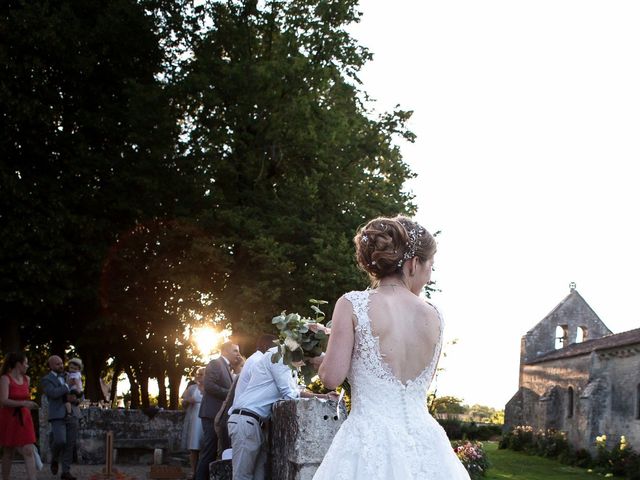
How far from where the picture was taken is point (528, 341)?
45.2 meters

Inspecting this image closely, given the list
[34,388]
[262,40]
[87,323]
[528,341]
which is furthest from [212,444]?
[528,341]

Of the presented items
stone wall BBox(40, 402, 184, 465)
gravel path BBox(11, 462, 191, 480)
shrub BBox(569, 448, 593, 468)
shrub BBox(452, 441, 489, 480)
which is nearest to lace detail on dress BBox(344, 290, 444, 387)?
gravel path BBox(11, 462, 191, 480)

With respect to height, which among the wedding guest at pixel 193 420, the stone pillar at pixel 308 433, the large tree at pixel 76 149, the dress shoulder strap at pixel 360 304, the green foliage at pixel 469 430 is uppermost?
the large tree at pixel 76 149

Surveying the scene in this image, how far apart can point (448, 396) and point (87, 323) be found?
2968 cm

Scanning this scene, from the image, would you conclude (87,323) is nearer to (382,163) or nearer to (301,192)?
(301,192)

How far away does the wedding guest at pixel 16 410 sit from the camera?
Answer: 10.5 meters

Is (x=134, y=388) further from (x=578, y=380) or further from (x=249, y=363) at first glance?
(x=249, y=363)

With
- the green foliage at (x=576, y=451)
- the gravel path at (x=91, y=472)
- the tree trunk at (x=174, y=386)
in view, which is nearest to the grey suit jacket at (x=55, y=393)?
the gravel path at (x=91, y=472)

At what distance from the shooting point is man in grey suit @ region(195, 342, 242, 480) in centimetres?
1135

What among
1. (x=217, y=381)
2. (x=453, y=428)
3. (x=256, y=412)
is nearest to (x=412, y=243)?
(x=256, y=412)

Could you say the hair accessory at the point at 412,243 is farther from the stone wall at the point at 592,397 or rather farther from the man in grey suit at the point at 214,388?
the stone wall at the point at 592,397

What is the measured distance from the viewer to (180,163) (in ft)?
77.3

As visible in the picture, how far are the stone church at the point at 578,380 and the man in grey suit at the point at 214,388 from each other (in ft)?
68.1

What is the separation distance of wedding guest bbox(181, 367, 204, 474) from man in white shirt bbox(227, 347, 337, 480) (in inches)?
250
